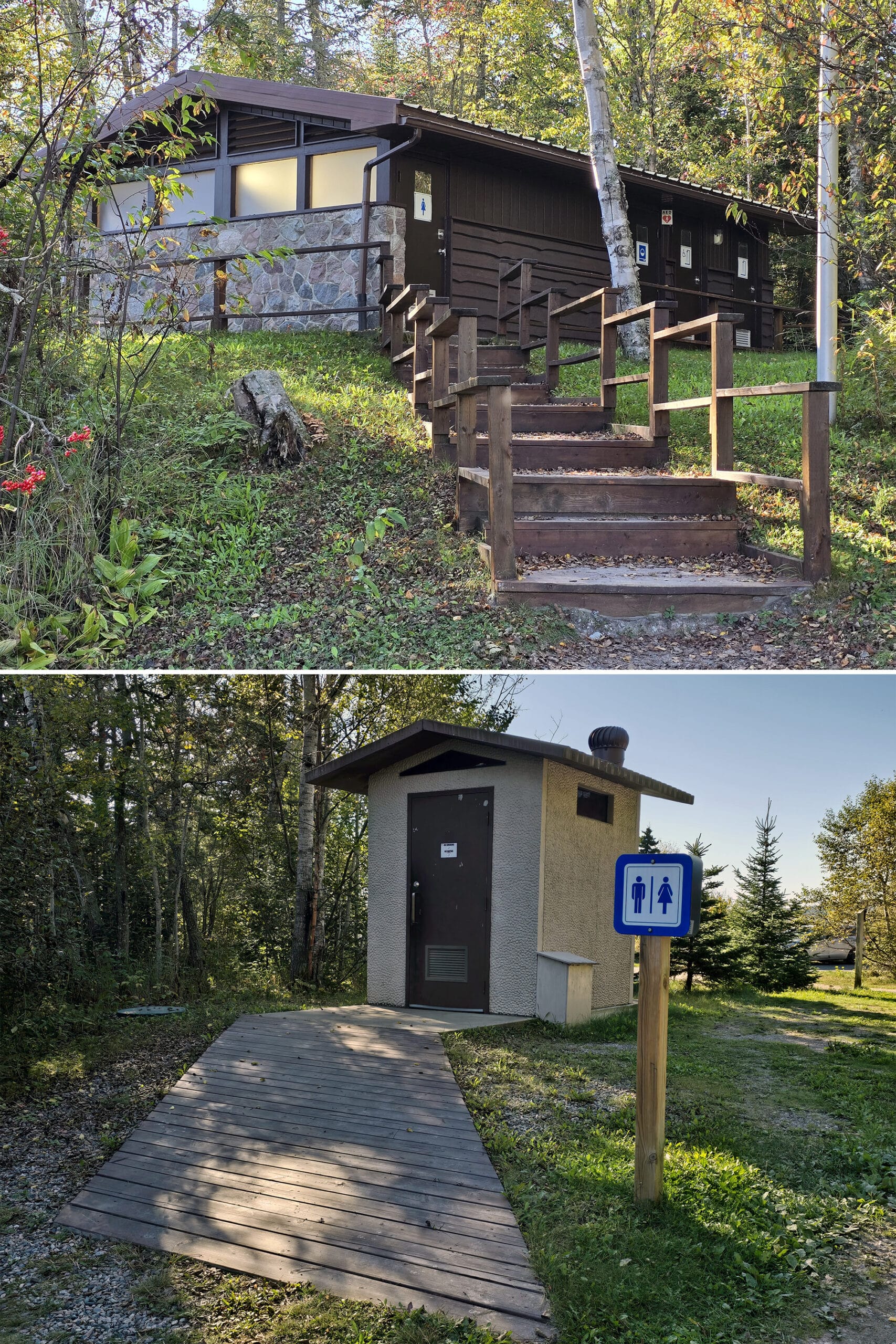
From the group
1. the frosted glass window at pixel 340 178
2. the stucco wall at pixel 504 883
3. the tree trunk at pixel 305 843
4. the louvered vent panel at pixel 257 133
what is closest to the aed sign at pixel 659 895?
the stucco wall at pixel 504 883

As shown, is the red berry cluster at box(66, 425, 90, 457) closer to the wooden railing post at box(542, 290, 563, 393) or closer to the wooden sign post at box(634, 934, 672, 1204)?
the wooden sign post at box(634, 934, 672, 1204)

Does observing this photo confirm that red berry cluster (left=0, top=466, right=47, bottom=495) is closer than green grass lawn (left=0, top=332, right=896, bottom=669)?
Yes

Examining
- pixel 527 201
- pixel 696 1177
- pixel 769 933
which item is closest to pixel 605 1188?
pixel 696 1177

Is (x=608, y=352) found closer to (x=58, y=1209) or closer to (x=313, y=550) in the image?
(x=313, y=550)

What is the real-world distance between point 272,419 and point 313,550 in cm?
157

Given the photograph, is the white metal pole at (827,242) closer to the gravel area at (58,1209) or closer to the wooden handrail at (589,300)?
the wooden handrail at (589,300)

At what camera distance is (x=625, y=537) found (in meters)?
6.50

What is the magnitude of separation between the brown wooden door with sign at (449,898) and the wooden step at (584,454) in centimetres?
265

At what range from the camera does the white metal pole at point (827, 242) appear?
7.99 meters

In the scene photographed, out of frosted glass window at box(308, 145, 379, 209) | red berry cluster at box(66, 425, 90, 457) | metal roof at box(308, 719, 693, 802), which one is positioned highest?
frosted glass window at box(308, 145, 379, 209)

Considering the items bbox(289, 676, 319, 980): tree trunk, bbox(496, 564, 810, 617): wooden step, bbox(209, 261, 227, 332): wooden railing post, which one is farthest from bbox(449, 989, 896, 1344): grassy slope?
bbox(209, 261, 227, 332): wooden railing post

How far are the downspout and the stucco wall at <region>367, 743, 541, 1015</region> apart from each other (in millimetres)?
6405

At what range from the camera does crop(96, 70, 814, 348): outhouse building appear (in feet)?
41.7

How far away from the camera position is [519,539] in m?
6.39
